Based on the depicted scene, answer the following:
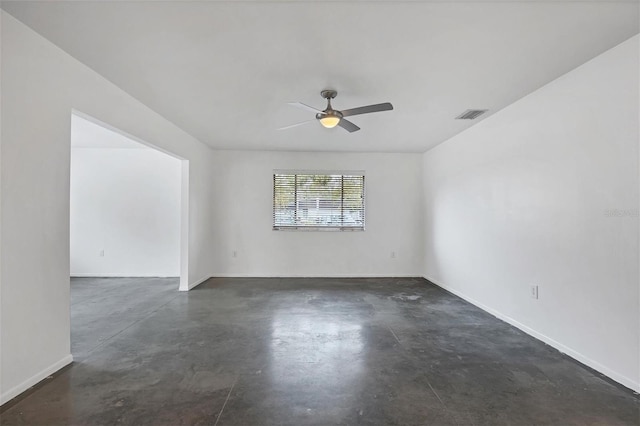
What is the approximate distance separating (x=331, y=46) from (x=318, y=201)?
373 cm

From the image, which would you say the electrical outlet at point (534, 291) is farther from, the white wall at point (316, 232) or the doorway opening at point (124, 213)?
the doorway opening at point (124, 213)

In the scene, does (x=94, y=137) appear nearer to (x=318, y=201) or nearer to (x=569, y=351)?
(x=318, y=201)

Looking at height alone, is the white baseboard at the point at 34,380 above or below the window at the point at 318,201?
below

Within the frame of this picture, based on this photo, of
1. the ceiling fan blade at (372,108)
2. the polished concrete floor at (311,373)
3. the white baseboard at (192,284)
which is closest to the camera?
the polished concrete floor at (311,373)

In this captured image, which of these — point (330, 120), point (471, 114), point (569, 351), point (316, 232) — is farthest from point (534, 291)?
point (316, 232)

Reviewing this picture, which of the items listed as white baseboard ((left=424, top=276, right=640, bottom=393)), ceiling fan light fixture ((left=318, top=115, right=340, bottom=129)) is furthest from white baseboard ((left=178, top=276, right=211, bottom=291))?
white baseboard ((left=424, top=276, right=640, bottom=393))

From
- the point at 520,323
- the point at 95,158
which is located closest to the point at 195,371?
the point at 520,323

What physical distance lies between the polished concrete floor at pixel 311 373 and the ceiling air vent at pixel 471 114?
2421mm

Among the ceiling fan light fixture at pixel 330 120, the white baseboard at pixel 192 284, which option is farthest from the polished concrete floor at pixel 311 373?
the ceiling fan light fixture at pixel 330 120

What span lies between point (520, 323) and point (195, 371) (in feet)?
10.4

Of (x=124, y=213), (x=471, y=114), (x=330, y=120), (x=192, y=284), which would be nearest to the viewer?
(x=330, y=120)

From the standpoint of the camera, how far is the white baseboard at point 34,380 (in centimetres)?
184

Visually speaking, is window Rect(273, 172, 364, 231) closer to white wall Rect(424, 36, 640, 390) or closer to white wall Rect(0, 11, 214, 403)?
white wall Rect(424, 36, 640, 390)

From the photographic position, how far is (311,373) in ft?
7.25
